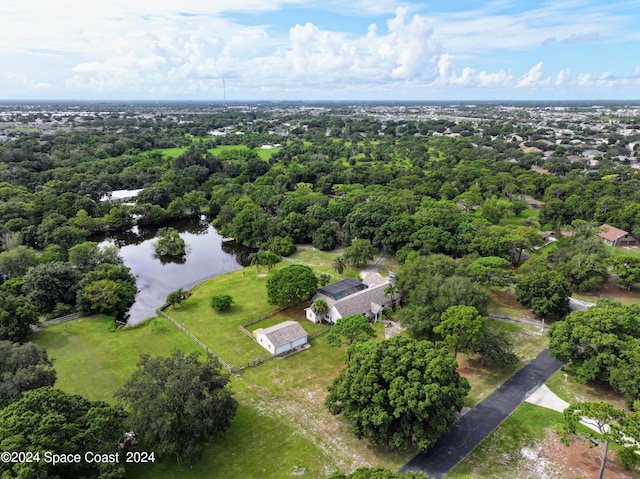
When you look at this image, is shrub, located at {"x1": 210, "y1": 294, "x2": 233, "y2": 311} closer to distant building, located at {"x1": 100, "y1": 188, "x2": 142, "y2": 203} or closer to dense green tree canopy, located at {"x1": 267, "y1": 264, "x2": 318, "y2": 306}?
dense green tree canopy, located at {"x1": 267, "y1": 264, "x2": 318, "y2": 306}

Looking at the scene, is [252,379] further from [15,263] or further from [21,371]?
[15,263]

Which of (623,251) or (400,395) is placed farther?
(623,251)

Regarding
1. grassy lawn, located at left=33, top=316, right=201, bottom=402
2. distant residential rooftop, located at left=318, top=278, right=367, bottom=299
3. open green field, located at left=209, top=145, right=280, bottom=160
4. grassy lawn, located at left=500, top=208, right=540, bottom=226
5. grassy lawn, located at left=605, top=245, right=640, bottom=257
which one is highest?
open green field, located at left=209, top=145, right=280, bottom=160

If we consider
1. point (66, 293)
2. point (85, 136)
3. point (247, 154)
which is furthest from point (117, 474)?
point (85, 136)

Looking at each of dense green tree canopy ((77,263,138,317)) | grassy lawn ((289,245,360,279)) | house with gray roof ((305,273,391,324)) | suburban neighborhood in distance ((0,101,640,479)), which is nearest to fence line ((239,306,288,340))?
suburban neighborhood in distance ((0,101,640,479))

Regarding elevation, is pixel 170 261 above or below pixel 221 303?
below

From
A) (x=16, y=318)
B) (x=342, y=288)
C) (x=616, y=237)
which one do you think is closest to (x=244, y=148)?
(x=342, y=288)

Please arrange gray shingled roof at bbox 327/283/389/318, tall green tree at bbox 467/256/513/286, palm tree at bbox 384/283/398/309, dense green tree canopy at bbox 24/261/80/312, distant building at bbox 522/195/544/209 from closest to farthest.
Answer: gray shingled roof at bbox 327/283/389/318, dense green tree canopy at bbox 24/261/80/312, palm tree at bbox 384/283/398/309, tall green tree at bbox 467/256/513/286, distant building at bbox 522/195/544/209

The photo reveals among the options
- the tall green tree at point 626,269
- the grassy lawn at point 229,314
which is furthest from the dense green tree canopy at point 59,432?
Result: the tall green tree at point 626,269
